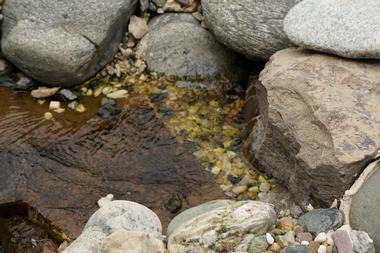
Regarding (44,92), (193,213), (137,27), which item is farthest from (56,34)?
(193,213)

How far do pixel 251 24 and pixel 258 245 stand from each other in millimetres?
2230

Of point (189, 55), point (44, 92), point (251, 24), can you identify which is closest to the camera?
point (251, 24)

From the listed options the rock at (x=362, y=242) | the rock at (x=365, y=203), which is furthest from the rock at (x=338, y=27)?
the rock at (x=362, y=242)

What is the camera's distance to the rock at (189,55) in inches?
226

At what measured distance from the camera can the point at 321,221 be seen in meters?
3.68

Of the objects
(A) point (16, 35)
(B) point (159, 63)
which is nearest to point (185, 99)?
(B) point (159, 63)

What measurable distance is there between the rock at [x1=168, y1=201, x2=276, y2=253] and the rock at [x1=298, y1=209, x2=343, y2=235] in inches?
8.5

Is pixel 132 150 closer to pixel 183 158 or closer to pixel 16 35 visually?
pixel 183 158

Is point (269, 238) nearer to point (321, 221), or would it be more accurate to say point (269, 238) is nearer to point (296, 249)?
point (296, 249)

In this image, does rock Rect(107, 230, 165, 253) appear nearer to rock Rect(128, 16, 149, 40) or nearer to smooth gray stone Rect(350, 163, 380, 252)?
smooth gray stone Rect(350, 163, 380, 252)

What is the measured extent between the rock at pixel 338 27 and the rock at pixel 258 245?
1634 millimetres

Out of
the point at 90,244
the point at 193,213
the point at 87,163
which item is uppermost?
the point at 90,244

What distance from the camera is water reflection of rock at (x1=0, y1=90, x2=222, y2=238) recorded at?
468cm

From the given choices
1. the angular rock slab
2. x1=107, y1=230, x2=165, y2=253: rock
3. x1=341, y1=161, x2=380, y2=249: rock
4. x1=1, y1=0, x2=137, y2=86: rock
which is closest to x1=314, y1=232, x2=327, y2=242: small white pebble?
x1=341, y1=161, x2=380, y2=249: rock
